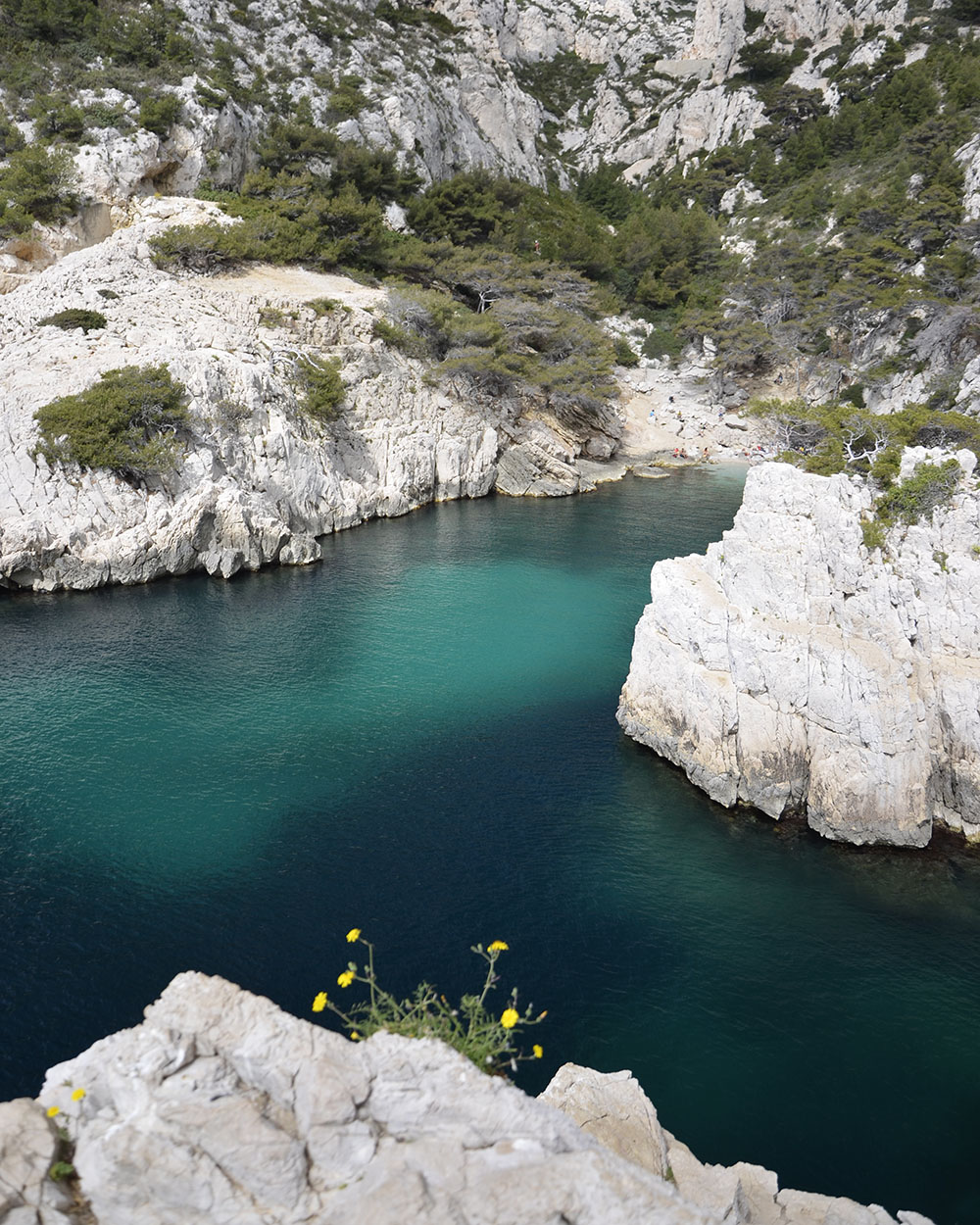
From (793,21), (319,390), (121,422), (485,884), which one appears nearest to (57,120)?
(319,390)

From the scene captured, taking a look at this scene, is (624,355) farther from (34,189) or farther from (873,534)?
(873,534)

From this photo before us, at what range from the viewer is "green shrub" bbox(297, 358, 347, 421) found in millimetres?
57531

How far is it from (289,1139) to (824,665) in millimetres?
21433

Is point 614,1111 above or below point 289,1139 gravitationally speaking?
below

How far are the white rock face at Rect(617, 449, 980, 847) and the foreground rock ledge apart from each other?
714 inches

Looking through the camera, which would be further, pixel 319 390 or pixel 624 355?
pixel 624 355

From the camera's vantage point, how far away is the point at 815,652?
25.0m

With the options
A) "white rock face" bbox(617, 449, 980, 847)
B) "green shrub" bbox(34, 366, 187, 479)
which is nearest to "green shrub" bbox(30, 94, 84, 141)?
"green shrub" bbox(34, 366, 187, 479)

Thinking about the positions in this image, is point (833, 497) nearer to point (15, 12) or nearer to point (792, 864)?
point (792, 864)

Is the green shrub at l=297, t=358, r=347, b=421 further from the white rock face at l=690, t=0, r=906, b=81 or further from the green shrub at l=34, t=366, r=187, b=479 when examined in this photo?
the white rock face at l=690, t=0, r=906, b=81

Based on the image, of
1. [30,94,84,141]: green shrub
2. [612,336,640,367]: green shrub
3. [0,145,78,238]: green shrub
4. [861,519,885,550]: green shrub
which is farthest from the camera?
[612,336,640,367]: green shrub

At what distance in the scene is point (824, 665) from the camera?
24.7m

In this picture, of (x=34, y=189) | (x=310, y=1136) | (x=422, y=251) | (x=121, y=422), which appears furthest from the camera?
(x=422, y=251)

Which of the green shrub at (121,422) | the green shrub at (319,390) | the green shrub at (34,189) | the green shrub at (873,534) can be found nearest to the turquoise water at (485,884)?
the green shrub at (873,534)
